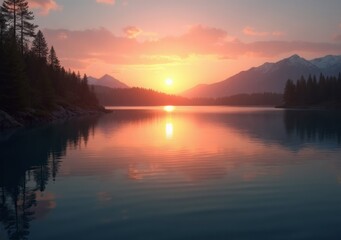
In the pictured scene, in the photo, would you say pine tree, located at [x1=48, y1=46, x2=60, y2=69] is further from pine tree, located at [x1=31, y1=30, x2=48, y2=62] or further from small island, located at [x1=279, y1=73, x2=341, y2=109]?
small island, located at [x1=279, y1=73, x2=341, y2=109]

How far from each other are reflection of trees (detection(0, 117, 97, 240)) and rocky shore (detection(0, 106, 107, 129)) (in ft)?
62.0

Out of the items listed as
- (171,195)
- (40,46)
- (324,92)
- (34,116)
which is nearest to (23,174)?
(171,195)

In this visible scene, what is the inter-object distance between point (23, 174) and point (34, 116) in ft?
188

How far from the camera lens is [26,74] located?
8756 centimetres

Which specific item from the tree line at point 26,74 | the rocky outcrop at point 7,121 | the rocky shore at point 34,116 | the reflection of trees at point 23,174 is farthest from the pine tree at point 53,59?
the reflection of trees at point 23,174

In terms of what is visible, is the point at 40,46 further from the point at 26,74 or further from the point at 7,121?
the point at 7,121

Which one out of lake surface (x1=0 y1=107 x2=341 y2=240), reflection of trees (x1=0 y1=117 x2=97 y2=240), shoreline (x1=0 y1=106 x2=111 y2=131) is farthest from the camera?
shoreline (x1=0 y1=106 x2=111 y2=131)

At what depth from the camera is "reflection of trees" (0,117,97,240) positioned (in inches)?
582

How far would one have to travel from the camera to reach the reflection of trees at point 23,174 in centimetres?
1479

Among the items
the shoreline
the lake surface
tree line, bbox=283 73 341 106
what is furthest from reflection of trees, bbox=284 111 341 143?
tree line, bbox=283 73 341 106

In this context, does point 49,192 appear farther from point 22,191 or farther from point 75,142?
point 75,142

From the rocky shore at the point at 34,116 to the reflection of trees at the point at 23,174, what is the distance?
62.0 feet

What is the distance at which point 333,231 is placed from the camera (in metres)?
13.5

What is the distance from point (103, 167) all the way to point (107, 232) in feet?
46.3
